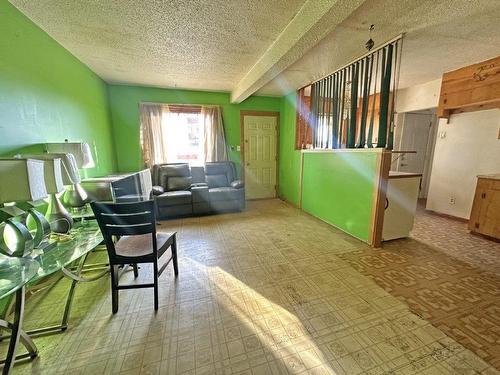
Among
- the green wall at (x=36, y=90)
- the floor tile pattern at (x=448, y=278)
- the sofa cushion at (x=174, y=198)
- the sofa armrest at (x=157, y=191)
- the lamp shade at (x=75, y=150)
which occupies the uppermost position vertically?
the green wall at (x=36, y=90)

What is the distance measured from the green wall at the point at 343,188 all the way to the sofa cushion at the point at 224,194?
1.40 metres

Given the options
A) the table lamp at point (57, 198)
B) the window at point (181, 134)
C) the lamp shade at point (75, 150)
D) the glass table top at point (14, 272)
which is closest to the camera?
the glass table top at point (14, 272)

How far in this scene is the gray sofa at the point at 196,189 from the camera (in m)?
3.79

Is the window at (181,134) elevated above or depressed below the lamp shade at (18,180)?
above

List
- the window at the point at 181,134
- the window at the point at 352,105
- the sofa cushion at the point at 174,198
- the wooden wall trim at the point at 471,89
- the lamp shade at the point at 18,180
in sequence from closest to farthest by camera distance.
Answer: the lamp shade at the point at 18,180
the window at the point at 352,105
the wooden wall trim at the point at 471,89
the sofa cushion at the point at 174,198
the window at the point at 181,134

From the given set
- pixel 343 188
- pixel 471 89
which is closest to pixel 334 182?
pixel 343 188

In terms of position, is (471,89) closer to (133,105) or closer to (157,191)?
(157,191)

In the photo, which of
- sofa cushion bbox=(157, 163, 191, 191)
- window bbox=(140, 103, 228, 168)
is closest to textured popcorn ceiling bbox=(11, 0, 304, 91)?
window bbox=(140, 103, 228, 168)

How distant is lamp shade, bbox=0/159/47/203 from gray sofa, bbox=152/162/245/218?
247cm

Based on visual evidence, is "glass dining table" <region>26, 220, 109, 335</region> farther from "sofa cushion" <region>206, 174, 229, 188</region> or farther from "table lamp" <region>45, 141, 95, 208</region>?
"sofa cushion" <region>206, 174, 229, 188</region>

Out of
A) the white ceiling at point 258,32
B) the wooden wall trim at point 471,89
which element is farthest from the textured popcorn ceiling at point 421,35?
the wooden wall trim at point 471,89

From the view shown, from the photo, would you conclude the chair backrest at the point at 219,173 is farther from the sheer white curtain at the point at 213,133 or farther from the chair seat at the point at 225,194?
the chair seat at the point at 225,194

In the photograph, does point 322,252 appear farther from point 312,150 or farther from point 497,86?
point 497,86

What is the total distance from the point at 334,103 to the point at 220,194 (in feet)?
8.23
